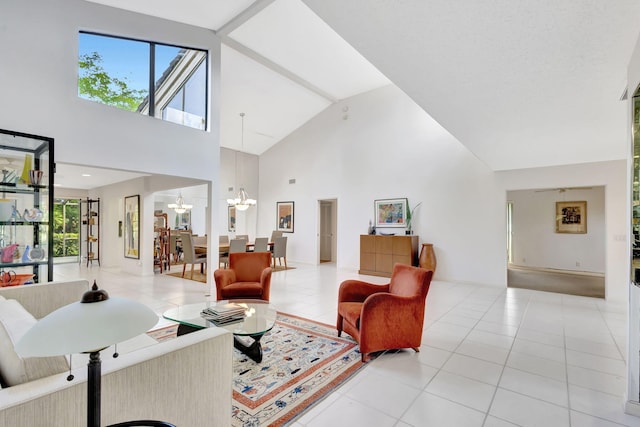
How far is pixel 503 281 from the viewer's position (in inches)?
231

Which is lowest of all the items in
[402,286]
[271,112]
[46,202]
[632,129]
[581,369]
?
[581,369]

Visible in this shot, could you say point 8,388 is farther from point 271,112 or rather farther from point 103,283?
point 271,112

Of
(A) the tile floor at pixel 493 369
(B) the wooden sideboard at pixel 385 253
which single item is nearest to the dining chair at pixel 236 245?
(A) the tile floor at pixel 493 369

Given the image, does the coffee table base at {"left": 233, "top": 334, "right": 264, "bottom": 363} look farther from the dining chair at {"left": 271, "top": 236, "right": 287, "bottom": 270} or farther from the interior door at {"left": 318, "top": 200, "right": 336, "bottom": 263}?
the interior door at {"left": 318, "top": 200, "right": 336, "bottom": 263}

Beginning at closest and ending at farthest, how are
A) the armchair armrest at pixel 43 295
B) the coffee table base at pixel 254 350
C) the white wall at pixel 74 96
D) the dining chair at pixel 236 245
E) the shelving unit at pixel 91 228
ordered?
the armchair armrest at pixel 43 295
the coffee table base at pixel 254 350
the white wall at pixel 74 96
the dining chair at pixel 236 245
the shelving unit at pixel 91 228

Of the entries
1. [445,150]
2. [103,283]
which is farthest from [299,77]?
[103,283]

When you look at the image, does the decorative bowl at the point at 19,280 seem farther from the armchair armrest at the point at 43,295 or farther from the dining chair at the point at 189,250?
the dining chair at the point at 189,250

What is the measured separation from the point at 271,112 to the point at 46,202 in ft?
18.8

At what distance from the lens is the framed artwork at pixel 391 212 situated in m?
7.08

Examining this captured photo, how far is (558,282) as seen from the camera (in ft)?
21.2

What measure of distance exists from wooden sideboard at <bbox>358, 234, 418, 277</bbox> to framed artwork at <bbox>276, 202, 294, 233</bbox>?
2808 mm

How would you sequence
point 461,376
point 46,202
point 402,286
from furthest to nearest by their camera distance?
point 46,202 → point 402,286 → point 461,376

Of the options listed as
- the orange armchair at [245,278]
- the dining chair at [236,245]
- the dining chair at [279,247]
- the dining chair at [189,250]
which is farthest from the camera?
the dining chair at [279,247]

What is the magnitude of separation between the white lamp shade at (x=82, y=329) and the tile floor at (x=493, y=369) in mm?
1457
